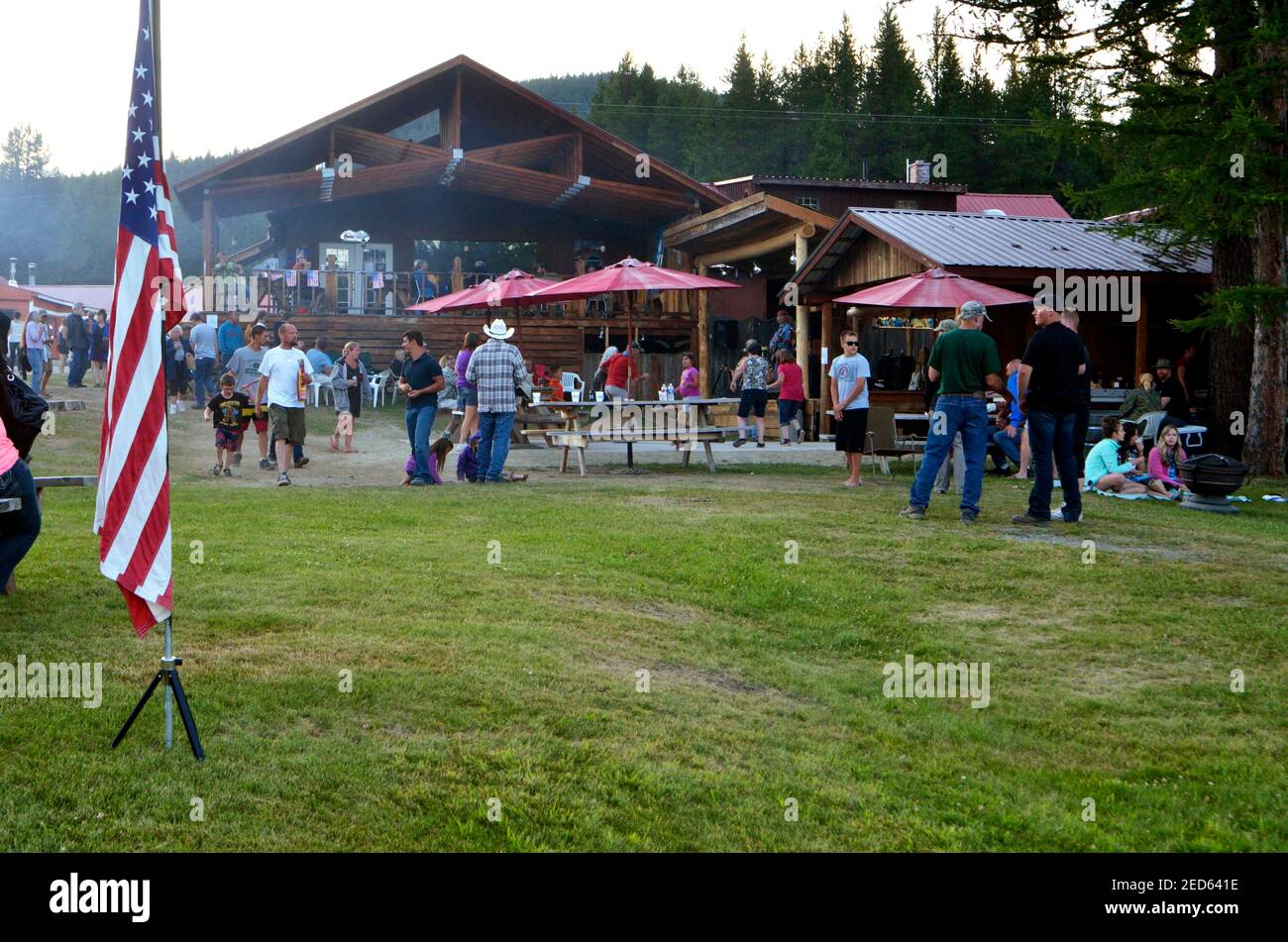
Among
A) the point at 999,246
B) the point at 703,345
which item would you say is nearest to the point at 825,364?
the point at 999,246

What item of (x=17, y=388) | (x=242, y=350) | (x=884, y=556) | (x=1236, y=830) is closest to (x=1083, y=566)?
(x=884, y=556)

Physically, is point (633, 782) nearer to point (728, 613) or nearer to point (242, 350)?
point (728, 613)

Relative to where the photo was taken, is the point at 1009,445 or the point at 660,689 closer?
the point at 660,689

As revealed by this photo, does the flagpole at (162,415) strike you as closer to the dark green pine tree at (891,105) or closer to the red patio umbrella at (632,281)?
the red patio umbrella at (632,281)

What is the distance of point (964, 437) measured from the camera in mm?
11055

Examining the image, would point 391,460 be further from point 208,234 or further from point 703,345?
point 208,234

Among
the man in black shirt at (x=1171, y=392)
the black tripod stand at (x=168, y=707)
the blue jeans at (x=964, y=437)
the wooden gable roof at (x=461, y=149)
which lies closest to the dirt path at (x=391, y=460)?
the blue jeans at (x=964, y=437)

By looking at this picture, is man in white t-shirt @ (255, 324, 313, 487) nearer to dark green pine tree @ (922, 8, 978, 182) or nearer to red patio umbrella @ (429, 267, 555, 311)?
red patio umbrella @ (429, 267, 555, 311)

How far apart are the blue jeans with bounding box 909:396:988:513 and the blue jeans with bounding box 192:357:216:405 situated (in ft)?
52.2

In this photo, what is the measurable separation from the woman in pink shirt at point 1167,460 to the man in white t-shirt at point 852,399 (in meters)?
3.18

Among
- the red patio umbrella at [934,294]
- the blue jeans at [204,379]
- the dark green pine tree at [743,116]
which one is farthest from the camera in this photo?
the dark green pine tree at [743,116]

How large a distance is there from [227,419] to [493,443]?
3152 millimetres

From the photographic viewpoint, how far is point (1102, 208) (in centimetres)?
1684

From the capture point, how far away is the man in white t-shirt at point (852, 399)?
46.2 ft
